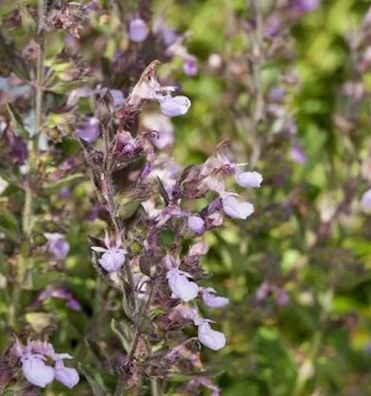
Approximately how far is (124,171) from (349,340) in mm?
1926

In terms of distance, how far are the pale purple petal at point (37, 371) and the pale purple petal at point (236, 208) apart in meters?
0.49

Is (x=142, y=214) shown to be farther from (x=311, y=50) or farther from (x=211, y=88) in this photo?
(x=311, y=50)

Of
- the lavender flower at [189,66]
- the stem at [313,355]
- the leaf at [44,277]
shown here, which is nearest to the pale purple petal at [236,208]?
the leaf at [44,277]

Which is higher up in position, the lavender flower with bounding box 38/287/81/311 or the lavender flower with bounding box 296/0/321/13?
the lavender flower with bounding box 296/0/321/13

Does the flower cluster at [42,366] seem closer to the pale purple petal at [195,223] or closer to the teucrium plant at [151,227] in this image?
the teucrium plant at [151,227]

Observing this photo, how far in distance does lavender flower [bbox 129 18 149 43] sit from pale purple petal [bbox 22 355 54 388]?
1004mm

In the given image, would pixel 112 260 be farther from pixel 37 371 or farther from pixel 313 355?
pixel 313 355

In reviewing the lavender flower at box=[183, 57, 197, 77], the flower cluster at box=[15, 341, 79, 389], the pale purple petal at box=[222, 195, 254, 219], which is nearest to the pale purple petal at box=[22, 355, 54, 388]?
the flower cluster at box=[15, 341, 79, 389]

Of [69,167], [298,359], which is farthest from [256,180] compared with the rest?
[298,359]

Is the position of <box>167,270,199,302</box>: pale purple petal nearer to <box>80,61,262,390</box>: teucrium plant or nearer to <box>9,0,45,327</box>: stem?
<box>80,61,262,390</box>: teucrium plant

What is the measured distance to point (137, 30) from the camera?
108 inches

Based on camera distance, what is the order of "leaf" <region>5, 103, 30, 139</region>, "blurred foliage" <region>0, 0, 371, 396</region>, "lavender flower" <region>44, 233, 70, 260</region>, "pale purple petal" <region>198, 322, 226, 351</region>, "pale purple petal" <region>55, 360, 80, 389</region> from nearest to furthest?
"pale purple petal" <region>198, 322, 226, 351</region> → "pale purple petal" <region>55, 360, 80, 389</region> → "leaf" <region>5, 103, 30, 139</region> → "lavender flower" <region>44, 233, 70, 260</region> → "blurred foliage" <region>0, 0, 371, 396</region>

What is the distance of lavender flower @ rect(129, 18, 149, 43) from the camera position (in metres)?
2.73

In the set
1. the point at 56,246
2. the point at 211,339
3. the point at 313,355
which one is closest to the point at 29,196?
the point at 56,246
